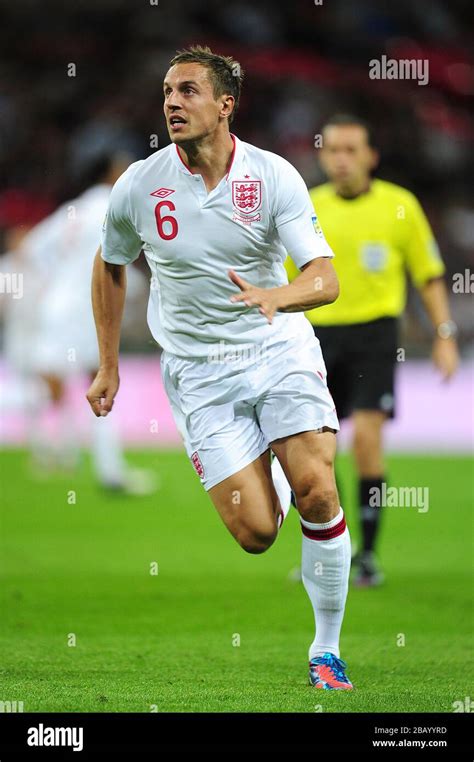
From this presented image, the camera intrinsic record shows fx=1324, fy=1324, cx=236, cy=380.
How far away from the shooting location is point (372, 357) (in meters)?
7.41

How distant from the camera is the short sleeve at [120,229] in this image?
495 cm

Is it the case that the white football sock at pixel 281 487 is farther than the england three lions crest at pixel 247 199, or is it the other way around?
the white football sock at pixel 281 487

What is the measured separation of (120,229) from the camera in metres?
5.06

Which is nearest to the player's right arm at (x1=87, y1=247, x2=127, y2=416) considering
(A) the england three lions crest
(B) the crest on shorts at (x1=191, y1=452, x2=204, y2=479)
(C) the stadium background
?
(B) the crest on shorts at (x1=191, y1=452, x2=204, y2=479)

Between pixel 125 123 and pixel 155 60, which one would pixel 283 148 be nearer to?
pixel 125 123

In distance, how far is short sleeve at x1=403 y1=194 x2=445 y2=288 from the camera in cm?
746

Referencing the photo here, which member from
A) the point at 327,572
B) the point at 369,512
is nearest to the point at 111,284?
the point at 327,572

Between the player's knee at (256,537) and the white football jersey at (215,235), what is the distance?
692 mm

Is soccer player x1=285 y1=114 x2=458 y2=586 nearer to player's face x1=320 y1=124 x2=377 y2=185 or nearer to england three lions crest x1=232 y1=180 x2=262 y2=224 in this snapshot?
player's face x1=320 y1=124 x2=377 y2=185

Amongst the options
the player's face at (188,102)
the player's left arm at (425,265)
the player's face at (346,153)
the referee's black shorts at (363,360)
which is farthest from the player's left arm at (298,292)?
the player's left arm at (425,265)

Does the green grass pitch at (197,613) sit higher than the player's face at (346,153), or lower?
lower

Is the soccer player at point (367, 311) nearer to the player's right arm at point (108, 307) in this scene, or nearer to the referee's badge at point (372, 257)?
the referee's badge at point (372, 257)
